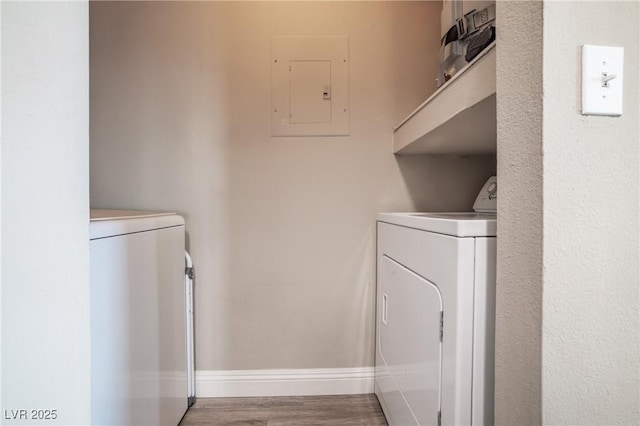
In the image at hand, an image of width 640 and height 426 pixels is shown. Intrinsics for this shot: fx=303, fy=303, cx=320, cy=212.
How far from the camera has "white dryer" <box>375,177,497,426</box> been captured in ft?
2.38

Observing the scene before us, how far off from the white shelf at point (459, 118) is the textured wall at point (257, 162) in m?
0.18

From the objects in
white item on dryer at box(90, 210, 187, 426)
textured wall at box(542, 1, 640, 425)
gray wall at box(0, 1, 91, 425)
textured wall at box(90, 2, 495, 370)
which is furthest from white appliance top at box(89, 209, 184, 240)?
textured wall at box(542, 1, 640, 425)

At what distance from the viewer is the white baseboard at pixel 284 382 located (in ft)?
4.93

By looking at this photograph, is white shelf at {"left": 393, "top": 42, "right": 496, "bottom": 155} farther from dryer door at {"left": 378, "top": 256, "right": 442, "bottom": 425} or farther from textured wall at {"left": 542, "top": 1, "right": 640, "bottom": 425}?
dryer door at {"left": 378, "top": 256, "right": 442, "bottom": 425}

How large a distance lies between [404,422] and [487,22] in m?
1.36

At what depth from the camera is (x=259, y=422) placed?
1334 millimetres

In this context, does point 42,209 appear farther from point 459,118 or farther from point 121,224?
point 459,118

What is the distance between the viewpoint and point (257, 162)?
4.96 feet

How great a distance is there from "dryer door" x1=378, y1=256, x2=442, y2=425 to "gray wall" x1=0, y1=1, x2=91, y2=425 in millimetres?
809

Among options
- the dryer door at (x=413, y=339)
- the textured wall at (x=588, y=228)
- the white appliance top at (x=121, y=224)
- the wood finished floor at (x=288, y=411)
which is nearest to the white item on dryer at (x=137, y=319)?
the white appliance top at (x=121, y=224)

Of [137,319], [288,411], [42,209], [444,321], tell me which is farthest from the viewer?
[288,411]

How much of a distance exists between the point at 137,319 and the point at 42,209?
0.53m

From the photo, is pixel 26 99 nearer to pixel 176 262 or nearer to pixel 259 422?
pixel 176 262

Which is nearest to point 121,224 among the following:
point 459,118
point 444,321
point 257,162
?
point 257,162
